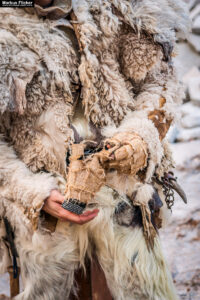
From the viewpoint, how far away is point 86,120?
0.81 meters

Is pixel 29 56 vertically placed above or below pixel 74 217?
above

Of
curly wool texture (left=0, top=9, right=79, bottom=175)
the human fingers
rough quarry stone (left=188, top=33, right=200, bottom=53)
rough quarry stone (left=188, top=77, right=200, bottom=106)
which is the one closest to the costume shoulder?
curly wool texture (left=0, top=9, right=79, bottom=175)

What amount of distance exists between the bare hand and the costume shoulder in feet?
0.66

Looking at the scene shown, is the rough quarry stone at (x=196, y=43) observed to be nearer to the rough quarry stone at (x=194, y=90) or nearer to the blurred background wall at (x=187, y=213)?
the rough quarry stone at (x=194, y=90)

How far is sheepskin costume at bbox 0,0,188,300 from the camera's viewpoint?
0.75 metres

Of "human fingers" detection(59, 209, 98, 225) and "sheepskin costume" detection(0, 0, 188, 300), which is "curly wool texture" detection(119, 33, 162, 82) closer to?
"sheepskin costume" detection(0, 0, 188, 300)

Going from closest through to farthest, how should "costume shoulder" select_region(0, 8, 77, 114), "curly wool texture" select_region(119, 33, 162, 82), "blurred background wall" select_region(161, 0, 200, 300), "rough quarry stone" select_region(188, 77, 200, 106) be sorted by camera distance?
"costume shoulder" select_region(0, 8, 77, 114) → "curly wool texture" select_region(119, 33, 162, 82) → "blurred background wall" select_region(161, 0, 200, 300) → "rough quarry stone" select_region(188, 77, 200, 106)

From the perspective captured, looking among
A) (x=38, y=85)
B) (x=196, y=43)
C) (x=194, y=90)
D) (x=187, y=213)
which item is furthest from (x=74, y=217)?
(x=196, y=43)

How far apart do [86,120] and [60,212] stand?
23cm

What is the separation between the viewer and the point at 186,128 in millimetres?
3078

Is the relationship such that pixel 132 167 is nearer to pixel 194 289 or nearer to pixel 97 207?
pixel 97 207

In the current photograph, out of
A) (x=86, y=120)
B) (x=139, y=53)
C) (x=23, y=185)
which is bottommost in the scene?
(x=23, y=185)

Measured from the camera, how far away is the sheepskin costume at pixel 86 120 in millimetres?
747

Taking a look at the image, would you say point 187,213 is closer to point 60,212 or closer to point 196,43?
point 60,212
